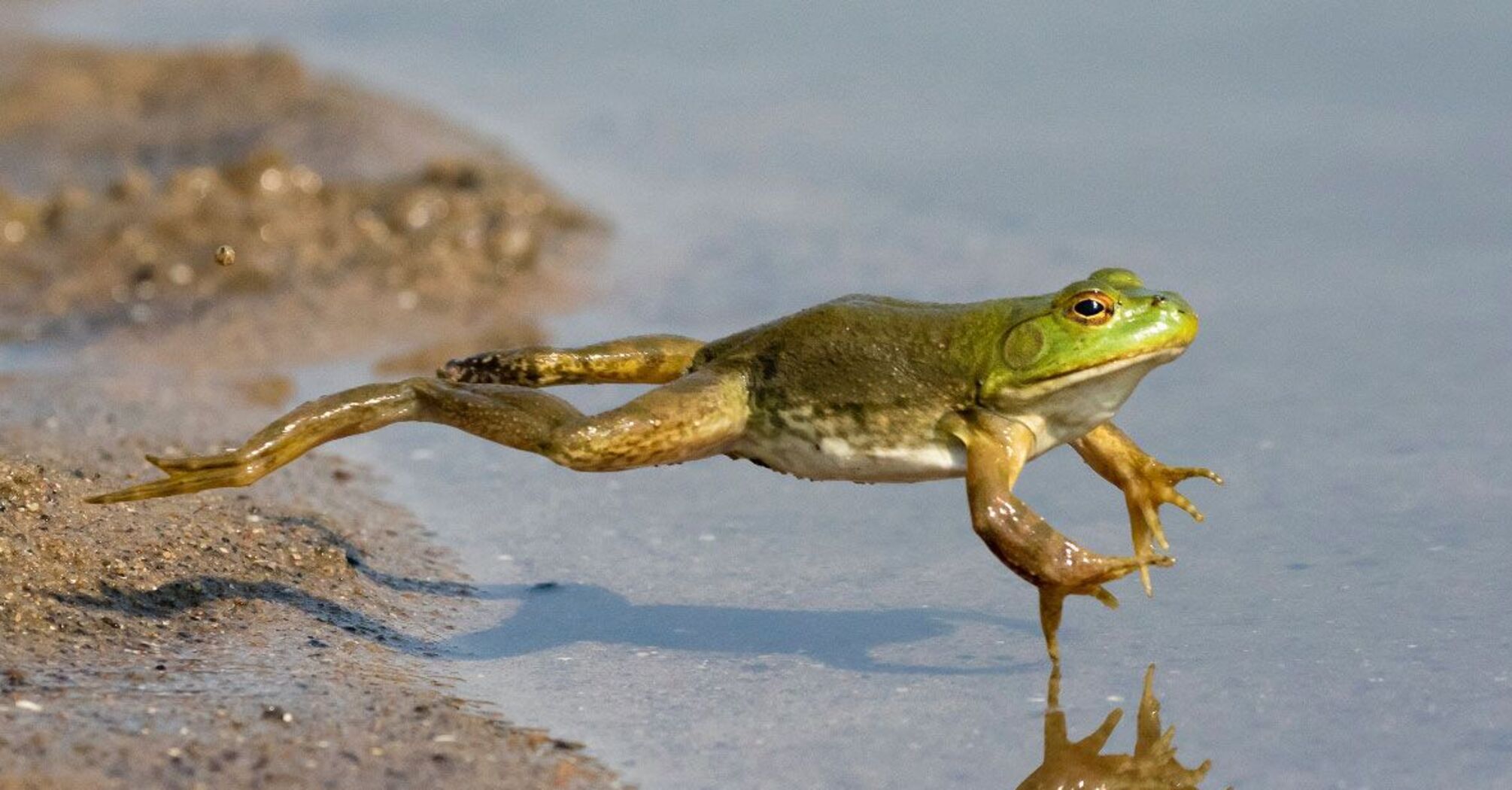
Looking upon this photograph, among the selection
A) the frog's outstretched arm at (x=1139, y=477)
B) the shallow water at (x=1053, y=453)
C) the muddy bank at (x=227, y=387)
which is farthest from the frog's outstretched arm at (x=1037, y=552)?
the muddy bank at (x=227, y=387)

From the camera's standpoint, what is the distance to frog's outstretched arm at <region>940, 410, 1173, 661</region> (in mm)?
5223

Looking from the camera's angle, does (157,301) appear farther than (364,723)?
Yes

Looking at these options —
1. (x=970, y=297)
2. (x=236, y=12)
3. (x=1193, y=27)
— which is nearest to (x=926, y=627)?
(x=970, y=297)

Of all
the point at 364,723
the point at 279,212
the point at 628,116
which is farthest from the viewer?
the point at 628,116

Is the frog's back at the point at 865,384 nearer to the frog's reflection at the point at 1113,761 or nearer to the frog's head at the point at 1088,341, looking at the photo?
the frog's head at the point at 1088,341

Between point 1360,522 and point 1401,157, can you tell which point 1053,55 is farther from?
point 1360,522

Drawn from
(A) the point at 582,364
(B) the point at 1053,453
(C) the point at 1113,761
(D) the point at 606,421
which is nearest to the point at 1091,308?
(C) the point at 1113,761

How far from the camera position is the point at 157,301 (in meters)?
9.83

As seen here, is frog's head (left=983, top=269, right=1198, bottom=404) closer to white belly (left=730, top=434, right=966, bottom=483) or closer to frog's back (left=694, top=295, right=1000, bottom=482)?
frog's back (left=694, top=295, right=1000, bottom=482)

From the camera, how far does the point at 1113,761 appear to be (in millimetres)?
4980

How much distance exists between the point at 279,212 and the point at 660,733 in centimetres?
618

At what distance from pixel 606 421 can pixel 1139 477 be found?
1678 millimetres

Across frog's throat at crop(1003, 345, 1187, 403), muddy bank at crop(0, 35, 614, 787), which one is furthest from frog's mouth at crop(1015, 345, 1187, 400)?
muddy bank at crop(0, 35, 614, 787)

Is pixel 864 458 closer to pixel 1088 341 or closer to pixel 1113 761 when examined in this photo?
pixel 1088 341
